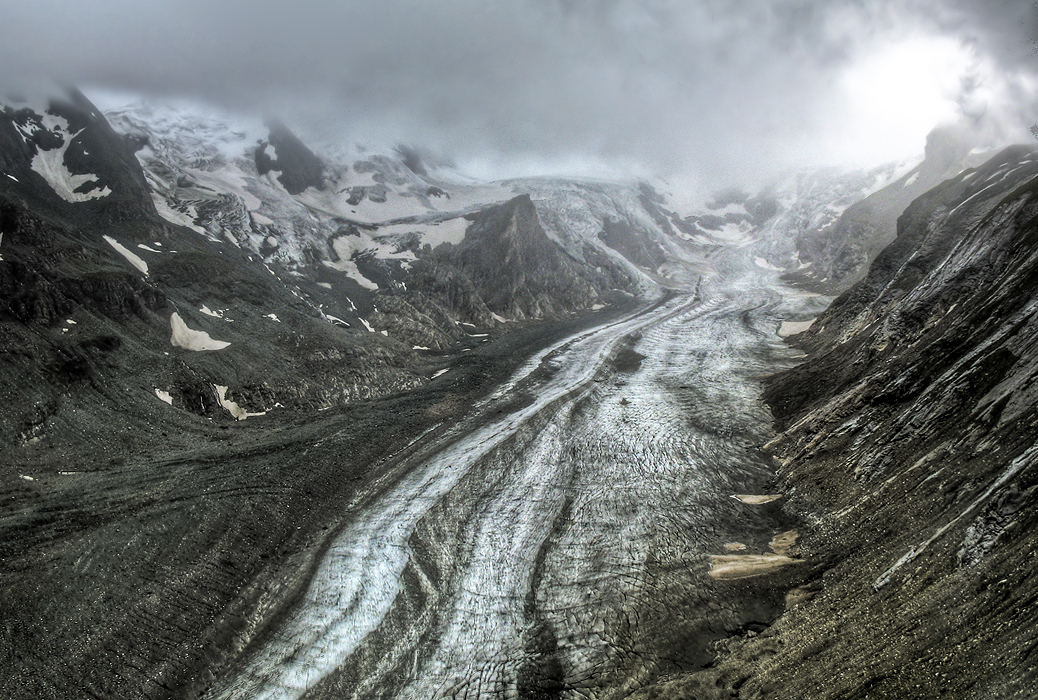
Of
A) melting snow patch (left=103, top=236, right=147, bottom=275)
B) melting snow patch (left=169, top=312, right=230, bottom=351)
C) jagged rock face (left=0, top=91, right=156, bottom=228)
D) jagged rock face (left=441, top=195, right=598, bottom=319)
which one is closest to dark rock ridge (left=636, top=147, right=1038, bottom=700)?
melting snow patch (left=169, top=312, right=230, bottom=351)

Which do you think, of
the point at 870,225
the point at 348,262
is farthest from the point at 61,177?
the point at 870,225

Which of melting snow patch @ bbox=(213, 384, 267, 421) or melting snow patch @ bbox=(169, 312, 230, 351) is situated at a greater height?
melting snow patch @ bbox=(169, 312, 230, 351)

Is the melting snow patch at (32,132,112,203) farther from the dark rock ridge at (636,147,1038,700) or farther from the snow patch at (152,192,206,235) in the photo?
the dark rock ridge at (636,147,1038,700)

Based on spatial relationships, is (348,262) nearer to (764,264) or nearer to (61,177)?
(61,177)

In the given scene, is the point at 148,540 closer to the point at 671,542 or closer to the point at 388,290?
the point at 671,542

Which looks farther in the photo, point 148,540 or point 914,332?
point 914,332

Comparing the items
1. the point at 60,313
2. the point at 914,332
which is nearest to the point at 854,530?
the point at 914,332
